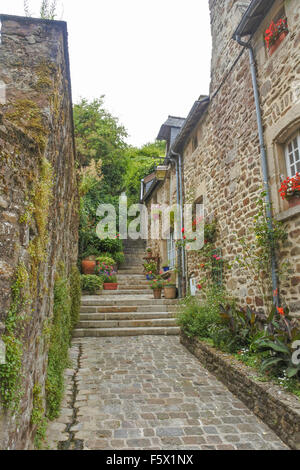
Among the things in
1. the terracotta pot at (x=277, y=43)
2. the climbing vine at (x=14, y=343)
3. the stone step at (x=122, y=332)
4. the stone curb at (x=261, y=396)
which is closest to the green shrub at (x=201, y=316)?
the stone curb at (x=261, y=396)

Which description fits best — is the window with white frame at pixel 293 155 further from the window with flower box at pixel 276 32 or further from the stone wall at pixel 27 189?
the stone wall at pixel 27 189

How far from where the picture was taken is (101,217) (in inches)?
545

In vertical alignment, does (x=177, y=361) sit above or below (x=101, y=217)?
below

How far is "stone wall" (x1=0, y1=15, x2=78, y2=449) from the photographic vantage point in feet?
5.47

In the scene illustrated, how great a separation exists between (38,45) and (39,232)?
6.03ft

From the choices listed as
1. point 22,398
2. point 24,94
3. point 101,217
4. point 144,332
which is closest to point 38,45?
point 24,94

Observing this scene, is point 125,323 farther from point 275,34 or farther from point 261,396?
point 275,34

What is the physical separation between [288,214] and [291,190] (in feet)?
1.06

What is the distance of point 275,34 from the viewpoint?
14.2 ft

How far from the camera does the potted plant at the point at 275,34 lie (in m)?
4.25

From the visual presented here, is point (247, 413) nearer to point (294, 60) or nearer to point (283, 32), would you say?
point (294, 60)

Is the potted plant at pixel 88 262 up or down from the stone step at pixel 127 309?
up

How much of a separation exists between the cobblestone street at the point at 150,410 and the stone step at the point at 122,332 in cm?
158

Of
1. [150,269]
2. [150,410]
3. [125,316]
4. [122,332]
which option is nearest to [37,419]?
[150,410]
